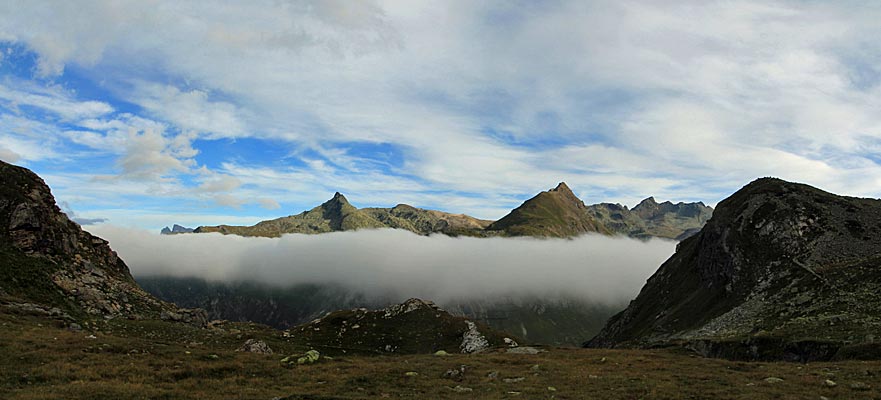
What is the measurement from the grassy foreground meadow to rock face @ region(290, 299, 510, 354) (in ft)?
237

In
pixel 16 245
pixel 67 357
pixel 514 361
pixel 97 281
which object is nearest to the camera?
pixel 67 357

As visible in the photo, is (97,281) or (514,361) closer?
(514,361)

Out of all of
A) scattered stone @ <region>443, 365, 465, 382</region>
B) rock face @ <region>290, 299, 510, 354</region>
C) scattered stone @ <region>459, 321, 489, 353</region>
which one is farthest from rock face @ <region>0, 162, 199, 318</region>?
scattered stone @ <region>459, 321, 489, 353</region>

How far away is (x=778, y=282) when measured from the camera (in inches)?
4407

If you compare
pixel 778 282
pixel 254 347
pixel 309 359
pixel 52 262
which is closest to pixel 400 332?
pixel 254 347

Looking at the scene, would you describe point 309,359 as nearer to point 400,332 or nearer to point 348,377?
point 348,377

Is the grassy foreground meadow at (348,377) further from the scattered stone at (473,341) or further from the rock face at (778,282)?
the scattered stone at (473,341)

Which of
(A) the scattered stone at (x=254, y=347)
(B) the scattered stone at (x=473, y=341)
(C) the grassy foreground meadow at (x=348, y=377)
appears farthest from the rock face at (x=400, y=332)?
(C) the grassy foreground meadow at (x=348, y=377)

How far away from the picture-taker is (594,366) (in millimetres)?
52875

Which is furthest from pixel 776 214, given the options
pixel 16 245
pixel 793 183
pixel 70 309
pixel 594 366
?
pixel 16 245

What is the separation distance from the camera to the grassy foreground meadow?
31250mm

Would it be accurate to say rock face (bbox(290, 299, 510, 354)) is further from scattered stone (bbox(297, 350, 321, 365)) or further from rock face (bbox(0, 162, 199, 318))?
scattered stone (bbox(297, 350, 321, 365))

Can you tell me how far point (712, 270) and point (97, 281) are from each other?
622 ft

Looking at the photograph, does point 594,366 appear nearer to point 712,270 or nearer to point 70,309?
point 70,309
